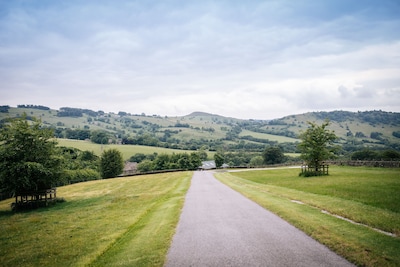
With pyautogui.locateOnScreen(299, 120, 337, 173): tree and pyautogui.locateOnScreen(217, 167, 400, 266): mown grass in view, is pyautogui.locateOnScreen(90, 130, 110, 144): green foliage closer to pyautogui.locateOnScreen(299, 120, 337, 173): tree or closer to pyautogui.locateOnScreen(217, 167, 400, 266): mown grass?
pyautogui.locateOnScreen(299, 120, 337, 173): tree

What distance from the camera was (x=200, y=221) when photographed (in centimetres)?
1341

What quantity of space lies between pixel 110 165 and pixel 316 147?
61776mm

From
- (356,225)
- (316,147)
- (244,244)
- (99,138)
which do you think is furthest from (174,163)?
(244,244)

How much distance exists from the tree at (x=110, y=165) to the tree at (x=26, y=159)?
5293 cm

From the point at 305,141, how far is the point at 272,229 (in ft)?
114

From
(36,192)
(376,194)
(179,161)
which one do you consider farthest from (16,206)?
(179,161)

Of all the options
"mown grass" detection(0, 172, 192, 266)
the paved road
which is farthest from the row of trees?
the paved road

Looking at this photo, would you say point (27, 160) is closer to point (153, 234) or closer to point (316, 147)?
point (153, 234)

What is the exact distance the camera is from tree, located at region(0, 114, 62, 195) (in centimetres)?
2425

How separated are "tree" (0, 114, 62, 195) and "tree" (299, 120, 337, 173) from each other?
35898 millimetres

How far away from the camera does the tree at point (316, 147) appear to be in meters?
40.8

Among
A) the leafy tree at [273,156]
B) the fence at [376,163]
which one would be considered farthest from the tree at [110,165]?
the leafy tree at [273,156]

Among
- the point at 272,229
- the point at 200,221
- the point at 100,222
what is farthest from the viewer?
the point at 100,222

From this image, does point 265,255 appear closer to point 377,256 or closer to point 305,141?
point 377,256
